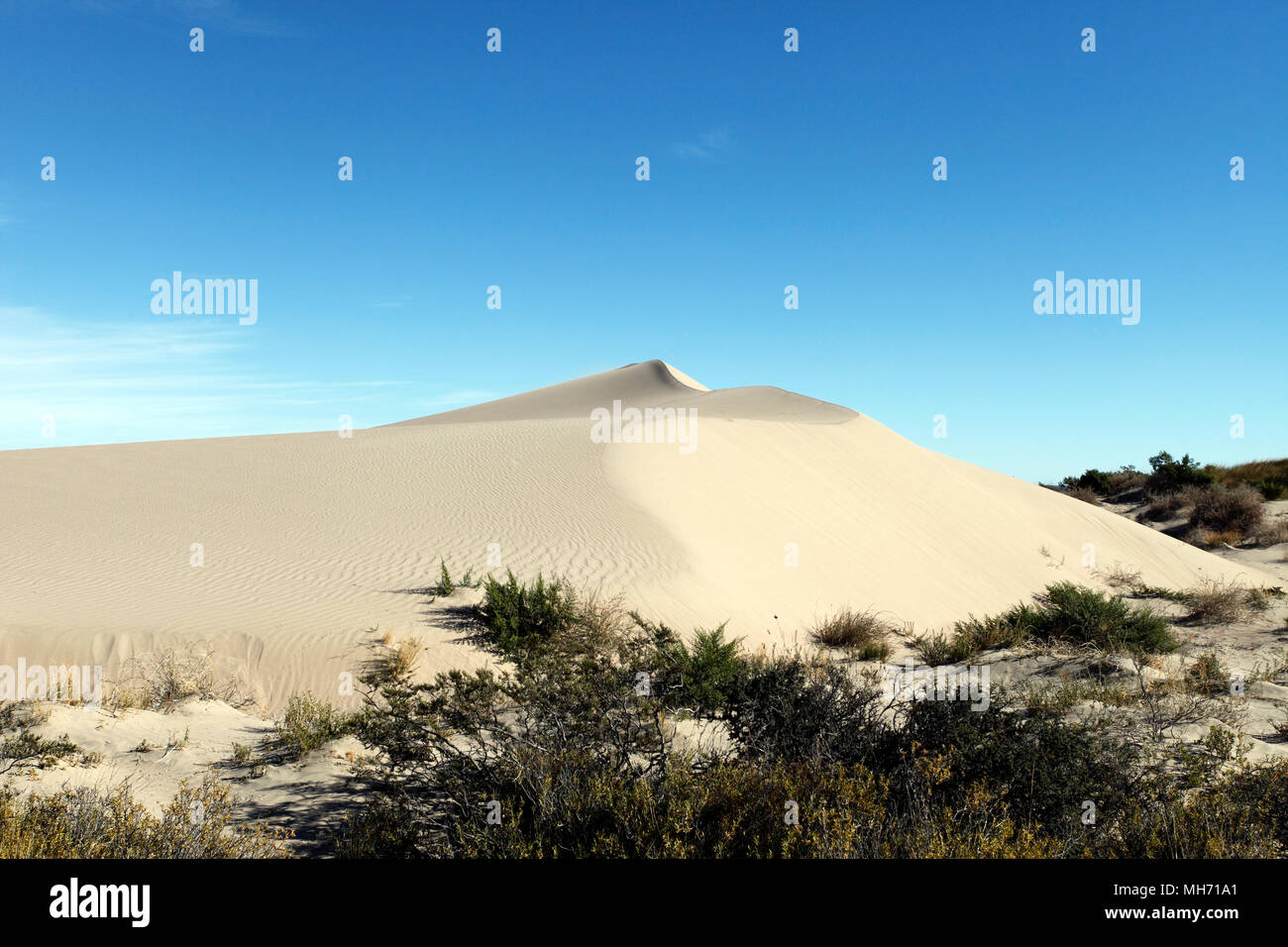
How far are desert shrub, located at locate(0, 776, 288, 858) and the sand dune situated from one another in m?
4.43

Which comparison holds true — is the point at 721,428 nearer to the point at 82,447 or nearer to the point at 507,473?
the point at 507,473

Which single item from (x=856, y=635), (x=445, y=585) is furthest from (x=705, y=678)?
(x=445, y=585)

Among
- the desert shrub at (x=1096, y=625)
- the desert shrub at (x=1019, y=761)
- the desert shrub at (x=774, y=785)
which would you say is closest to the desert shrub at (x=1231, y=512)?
the desert shrub at (x=1096, y=625)

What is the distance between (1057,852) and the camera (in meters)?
3.46

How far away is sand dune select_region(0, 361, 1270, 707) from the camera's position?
9.16 metres

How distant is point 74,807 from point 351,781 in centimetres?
163

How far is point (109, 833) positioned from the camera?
3441 millimetres

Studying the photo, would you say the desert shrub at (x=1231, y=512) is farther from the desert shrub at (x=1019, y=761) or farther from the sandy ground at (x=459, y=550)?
the desert shrub at (x=1019, y=761)

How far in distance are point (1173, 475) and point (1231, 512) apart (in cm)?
656

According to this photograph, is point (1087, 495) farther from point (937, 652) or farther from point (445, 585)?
point (445, 585)
